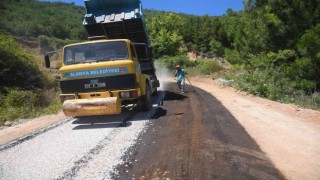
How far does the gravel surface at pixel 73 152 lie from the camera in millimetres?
5074

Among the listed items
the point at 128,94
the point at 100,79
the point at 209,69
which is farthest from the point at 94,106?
the point at 209,69

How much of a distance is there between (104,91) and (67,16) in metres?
96.8

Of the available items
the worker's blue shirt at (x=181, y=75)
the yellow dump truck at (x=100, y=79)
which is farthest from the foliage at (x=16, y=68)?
the worker's blue shirt at (x=181, y=75)

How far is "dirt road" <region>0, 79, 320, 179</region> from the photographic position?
4.90m

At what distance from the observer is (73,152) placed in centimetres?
606

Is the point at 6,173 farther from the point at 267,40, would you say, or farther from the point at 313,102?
the point at 267,40

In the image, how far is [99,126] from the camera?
27.1 ft

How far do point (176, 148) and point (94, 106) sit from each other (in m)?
3.00

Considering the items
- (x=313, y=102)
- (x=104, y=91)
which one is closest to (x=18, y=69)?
(x=104, y=91)

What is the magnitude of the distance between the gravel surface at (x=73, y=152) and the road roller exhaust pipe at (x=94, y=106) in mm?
385

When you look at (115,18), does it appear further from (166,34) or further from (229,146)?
(166,34)

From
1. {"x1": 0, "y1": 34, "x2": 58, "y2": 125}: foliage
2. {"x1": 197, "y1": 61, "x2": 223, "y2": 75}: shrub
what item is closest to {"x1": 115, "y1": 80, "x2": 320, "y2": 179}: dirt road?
{"x1": 0, "y1": 34, "x2": 58, "y2": 125}: foliage

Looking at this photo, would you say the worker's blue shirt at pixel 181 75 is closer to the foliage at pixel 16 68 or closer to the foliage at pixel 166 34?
the foliage at pixel 16 68

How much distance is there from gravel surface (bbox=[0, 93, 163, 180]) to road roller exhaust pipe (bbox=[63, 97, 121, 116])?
39cm
